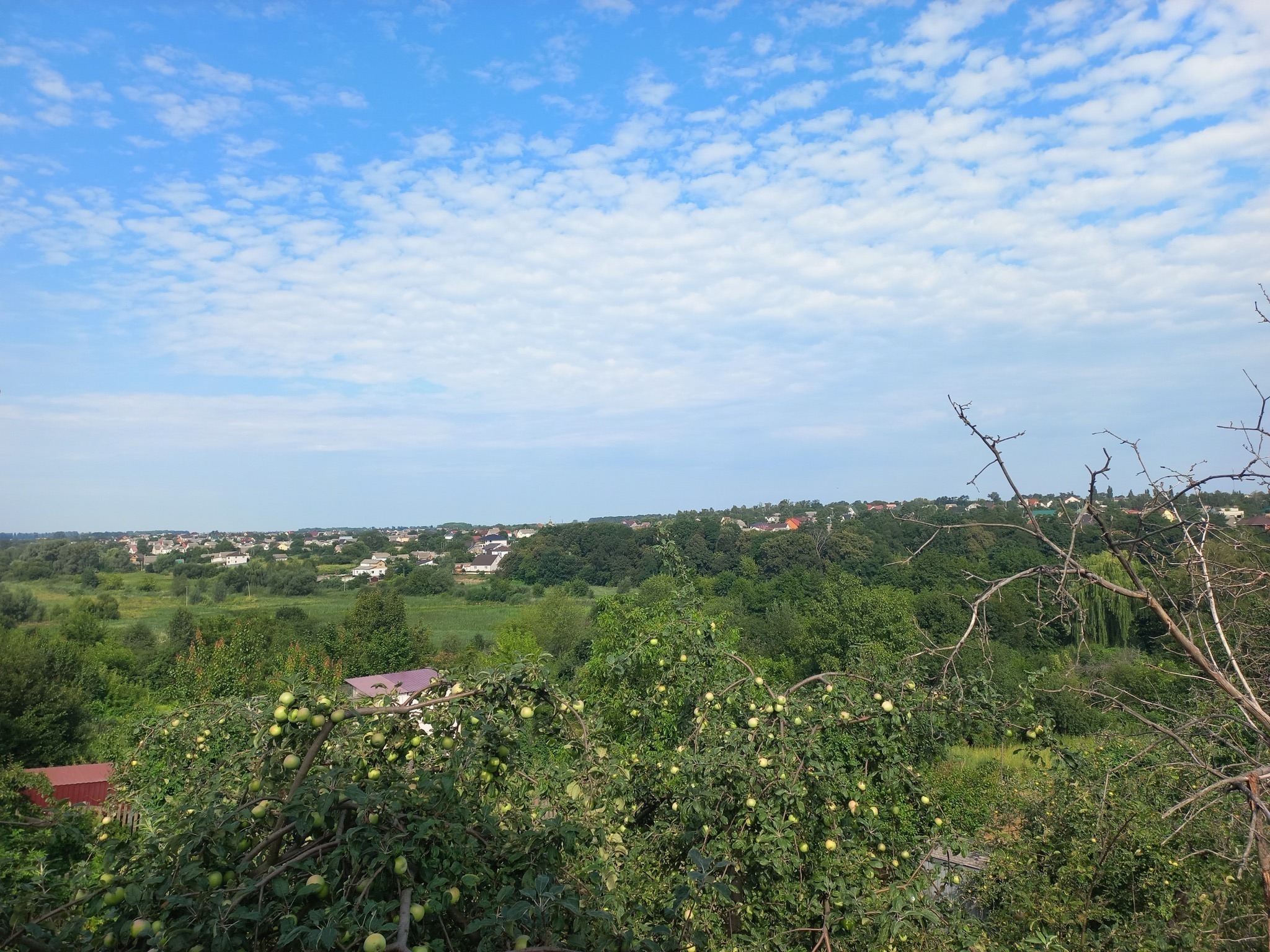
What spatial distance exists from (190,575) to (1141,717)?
2902 inches

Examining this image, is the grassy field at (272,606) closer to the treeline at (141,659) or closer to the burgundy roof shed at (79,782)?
the treeline at (141,659)

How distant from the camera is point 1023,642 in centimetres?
3278

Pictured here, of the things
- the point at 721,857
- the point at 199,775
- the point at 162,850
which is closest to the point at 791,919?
the point at 721,857

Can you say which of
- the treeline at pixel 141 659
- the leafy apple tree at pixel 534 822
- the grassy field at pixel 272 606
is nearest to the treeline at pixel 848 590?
the leafy apple tree at pixel 534 822

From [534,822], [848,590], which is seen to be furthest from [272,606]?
[534,822]

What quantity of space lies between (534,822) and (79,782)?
1932 cm

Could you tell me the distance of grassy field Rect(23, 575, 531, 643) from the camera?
43.8m

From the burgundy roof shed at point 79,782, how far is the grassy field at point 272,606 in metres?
23.5

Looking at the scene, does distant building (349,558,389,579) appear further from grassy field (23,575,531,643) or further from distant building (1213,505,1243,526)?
distant building (1213,505,1243,526)

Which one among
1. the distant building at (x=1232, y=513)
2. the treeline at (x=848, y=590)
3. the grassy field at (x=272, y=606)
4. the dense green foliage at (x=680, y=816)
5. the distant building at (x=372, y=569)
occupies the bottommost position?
the grassy field at (x=272, y=606)

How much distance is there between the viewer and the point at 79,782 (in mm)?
16062

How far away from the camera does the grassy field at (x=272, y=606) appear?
43.8 m

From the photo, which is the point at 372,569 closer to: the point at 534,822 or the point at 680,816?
the point at 680,816

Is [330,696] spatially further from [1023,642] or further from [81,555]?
[81,555]
